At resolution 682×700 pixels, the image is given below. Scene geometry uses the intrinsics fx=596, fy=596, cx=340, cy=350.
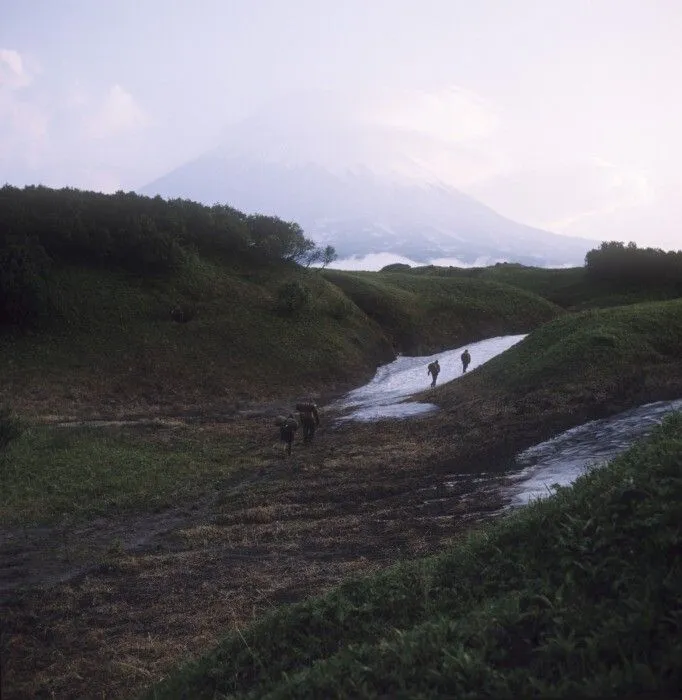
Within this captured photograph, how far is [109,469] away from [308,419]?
8.05 m

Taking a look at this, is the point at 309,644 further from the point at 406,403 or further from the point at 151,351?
the point at 151,351

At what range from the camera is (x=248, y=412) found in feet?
109

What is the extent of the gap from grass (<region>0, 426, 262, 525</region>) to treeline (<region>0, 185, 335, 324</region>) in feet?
55.4

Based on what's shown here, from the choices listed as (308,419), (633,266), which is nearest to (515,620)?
(308,419)

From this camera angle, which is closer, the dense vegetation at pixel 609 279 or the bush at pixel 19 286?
the bush at pixel 19 286

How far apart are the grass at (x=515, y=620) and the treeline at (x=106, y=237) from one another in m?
36.2

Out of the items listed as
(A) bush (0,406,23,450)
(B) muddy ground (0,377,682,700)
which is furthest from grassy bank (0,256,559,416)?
(B) muddy ground (0,377,682,700)

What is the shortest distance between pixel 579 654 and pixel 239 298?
43.4 meters

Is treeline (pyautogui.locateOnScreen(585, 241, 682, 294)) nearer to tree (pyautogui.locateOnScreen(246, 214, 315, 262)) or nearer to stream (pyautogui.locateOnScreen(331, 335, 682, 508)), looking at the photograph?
tree (pyautogui.locateOnScreen(246, 214, 315, 262))

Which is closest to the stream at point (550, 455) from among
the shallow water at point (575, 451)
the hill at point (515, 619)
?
the shallow water at point (575, 451)

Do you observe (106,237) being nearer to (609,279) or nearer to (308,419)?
(308,419)

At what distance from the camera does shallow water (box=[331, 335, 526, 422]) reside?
29453mm

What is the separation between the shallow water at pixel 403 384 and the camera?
2945 centimetres

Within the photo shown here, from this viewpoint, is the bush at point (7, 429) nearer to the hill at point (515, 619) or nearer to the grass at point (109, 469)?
the grass at point (109, 469)
